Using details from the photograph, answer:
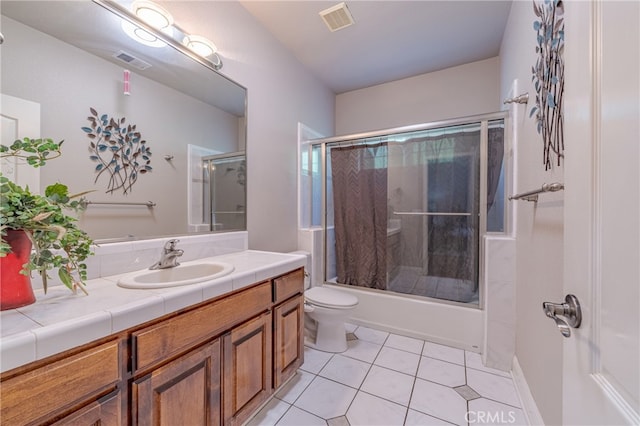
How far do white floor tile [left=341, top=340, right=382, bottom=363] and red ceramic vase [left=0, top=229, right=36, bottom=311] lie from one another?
183cm

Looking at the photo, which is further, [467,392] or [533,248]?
[467,392]

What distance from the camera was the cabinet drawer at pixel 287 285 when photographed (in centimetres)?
142

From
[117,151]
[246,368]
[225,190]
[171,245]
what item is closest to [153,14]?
[117,151]

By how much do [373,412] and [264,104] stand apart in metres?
2.27

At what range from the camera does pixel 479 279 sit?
2029 mm

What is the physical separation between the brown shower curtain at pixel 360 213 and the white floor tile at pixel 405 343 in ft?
1.50

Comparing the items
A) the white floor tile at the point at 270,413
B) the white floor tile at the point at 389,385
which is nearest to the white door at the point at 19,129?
the white floor tile at the point at 270,413

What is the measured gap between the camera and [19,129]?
96cm

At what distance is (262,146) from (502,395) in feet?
7.71

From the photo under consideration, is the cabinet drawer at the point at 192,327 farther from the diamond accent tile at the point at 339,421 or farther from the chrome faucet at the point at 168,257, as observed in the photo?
the diamond accent tile at the point at 339,421

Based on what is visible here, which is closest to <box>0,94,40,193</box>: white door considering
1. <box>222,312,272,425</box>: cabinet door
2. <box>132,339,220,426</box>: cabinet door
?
<box>132,339,220,426</box>: cabinet door

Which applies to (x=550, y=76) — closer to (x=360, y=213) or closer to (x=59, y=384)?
(x=360, y=213)

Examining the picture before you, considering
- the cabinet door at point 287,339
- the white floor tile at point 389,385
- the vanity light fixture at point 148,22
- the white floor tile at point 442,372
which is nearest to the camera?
the vanity light fixture at point 148,22

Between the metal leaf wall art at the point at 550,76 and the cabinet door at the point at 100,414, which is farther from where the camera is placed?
the metal leaf wall art at the point at 550,76
